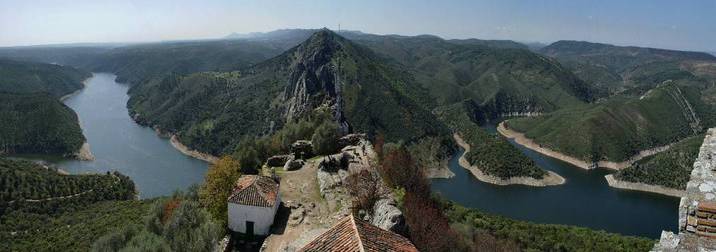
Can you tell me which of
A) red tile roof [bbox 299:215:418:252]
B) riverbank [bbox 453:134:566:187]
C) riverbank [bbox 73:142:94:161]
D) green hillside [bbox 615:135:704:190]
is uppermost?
red tile roof [bbox 299:215:418:252]

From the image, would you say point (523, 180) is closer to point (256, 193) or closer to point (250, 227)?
point (256, 193)

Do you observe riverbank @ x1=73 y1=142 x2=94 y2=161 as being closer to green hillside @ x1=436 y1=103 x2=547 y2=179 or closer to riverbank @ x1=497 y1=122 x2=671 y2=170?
green hillside @ x1=436 y1=103 x2=547 y2=179

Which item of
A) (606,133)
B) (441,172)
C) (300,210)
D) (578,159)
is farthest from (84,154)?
(606,133)

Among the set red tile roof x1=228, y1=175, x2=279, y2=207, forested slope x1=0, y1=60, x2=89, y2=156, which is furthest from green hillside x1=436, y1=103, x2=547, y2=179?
forested slope x1=0, y1=60, x2=89, y2=156

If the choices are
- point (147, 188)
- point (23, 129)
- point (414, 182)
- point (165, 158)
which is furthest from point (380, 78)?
point (414, 182)

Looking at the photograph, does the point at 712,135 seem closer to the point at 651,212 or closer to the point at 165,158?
the point at 651,212

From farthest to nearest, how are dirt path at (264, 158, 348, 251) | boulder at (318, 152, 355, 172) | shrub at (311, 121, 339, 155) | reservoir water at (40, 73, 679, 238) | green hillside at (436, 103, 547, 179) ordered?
green hillside at (436, 103, 547, 179)
reservoir water at (40, 73, 679, 238)
shrub at (311, 121, 339, 155)
boulder at (318, 152, 355, 172)
dirt path at (264, 158, 348, 251)
